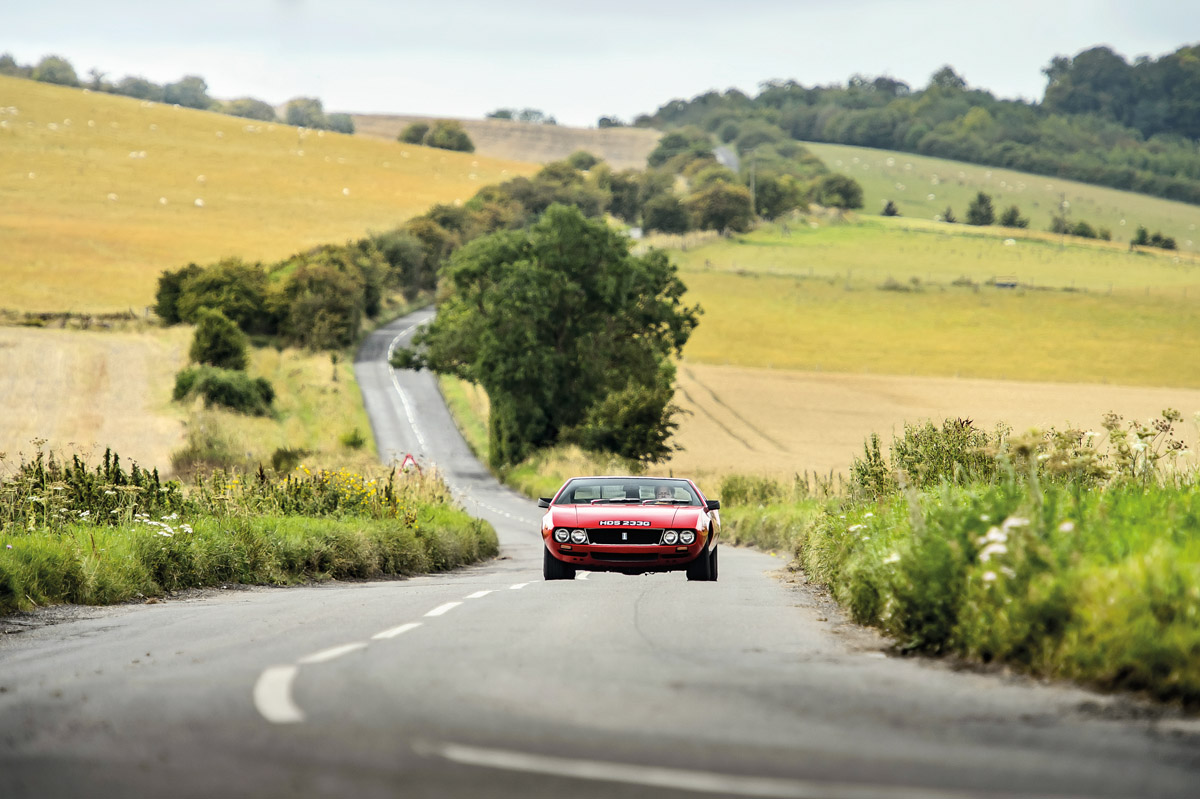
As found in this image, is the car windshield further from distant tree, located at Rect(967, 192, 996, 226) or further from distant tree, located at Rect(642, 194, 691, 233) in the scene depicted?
distant tree, located at Rect(967, 192, 996, 226)

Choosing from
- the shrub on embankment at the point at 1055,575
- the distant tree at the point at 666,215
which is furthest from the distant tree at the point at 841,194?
the shrub on embankment at the point at 1055,575

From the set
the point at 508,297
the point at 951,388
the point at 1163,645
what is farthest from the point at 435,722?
the point at 951,388

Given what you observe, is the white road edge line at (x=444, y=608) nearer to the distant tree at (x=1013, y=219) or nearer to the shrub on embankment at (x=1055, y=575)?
the shrub on embankment at (x=1055, y=575)

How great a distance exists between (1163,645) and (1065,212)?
165559mm

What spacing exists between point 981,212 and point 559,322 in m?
109

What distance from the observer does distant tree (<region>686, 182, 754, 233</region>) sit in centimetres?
13762

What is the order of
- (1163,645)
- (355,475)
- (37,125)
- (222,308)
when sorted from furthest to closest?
(37,125) → (222,308) → (355,475) → (1163,645)

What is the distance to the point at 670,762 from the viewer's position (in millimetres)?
5699

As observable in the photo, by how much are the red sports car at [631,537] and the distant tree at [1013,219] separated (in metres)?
148

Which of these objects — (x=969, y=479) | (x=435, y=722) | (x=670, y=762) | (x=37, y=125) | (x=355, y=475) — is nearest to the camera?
(x=670, y=762)

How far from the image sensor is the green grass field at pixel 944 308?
85.5 metres

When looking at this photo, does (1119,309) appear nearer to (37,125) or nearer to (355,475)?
(355,475)

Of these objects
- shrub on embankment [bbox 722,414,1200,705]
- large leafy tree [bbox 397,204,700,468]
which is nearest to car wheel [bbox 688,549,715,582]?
shrub on embankment [bbox 722,414,1200,705]

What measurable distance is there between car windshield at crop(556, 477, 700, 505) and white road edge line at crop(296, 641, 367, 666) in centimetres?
828
